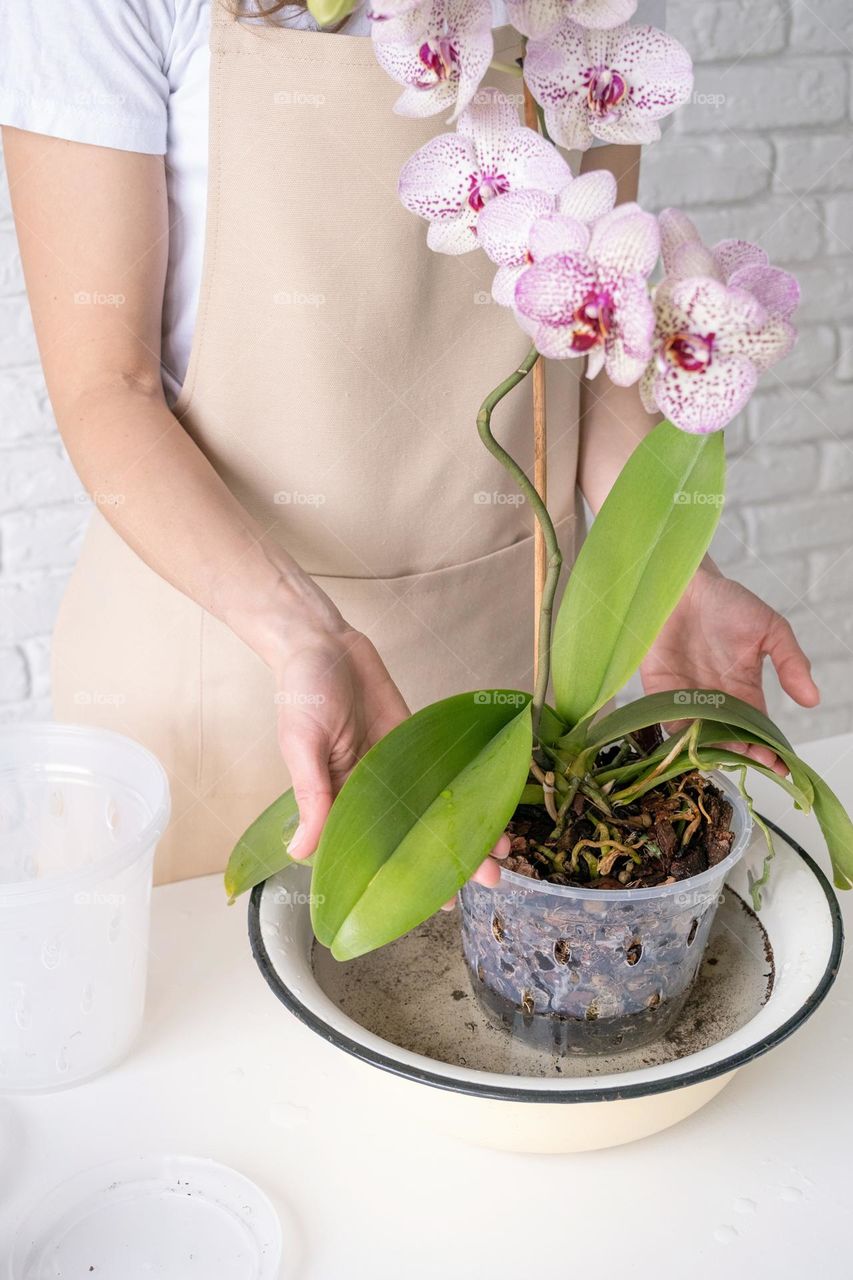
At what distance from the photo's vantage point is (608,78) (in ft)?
1.60

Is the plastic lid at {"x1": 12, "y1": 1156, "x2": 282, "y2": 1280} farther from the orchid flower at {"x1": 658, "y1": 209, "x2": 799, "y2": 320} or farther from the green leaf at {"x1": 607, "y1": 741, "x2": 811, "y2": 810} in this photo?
the orchid flower at {"x1": 658, "y1": 209, "x2": 799, "y2": 320}

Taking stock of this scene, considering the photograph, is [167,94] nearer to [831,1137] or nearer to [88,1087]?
[88,1087]

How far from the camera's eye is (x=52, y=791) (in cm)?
75

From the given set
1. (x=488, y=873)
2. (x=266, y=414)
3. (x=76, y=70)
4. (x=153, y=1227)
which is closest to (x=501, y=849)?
(x=488, y=873)

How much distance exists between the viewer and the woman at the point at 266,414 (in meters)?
0.77

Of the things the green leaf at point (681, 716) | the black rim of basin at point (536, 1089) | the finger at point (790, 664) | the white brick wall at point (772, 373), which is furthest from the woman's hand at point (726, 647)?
the white brick wall at point (772, 373)

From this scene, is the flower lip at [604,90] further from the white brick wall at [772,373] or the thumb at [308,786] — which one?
the white brick wall at [772,373]

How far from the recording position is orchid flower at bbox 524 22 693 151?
48 centimetres

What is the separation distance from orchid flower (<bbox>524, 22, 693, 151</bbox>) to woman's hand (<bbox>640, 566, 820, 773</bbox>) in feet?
1.14

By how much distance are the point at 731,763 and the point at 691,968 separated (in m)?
0.11

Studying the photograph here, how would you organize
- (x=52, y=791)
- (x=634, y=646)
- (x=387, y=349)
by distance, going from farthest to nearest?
(x=387, y=349) → (x=52, y=791) → (x=634, y=646)

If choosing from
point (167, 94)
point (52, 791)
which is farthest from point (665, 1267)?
point (167, 94)

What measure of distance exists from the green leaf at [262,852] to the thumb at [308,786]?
0.06 ft

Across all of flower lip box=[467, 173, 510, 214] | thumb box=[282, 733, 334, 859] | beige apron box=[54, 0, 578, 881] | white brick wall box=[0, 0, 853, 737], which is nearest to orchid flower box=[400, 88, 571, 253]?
flower lip box=[467, 173, 510, 214]
